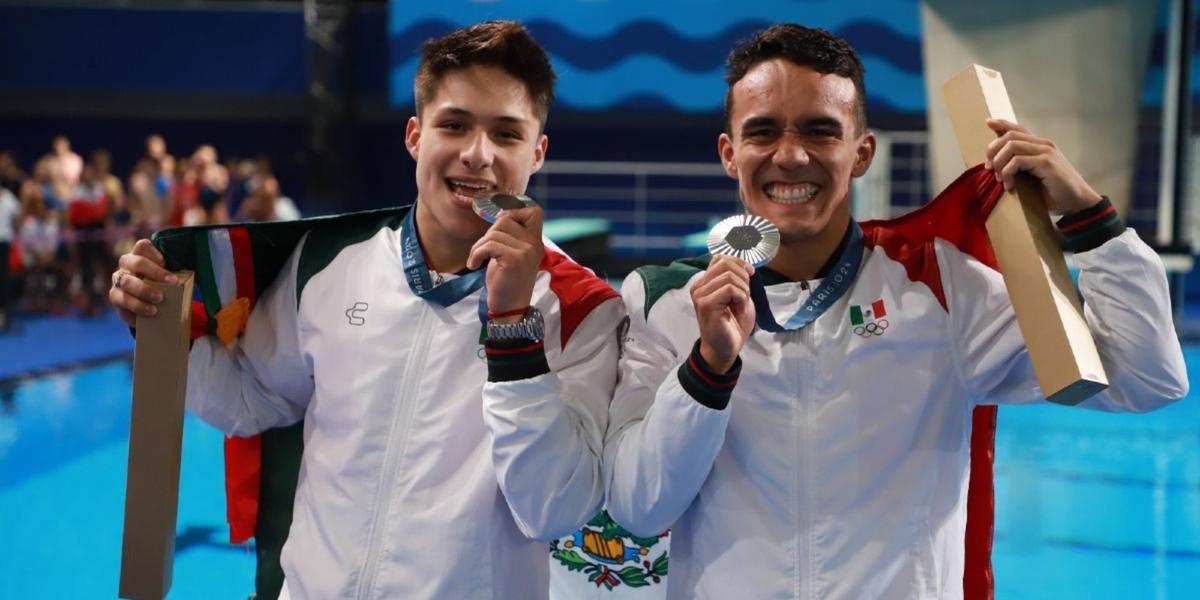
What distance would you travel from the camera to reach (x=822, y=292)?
75.0 inches

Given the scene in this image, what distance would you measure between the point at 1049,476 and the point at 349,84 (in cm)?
1348

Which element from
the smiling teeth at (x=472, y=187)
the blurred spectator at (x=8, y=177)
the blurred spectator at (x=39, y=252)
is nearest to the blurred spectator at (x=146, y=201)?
the blurred spectator at (x=39, y=252)

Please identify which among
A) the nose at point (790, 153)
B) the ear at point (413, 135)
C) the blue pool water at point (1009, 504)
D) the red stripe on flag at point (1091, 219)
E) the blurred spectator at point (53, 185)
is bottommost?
the blue pool water at point (1009, 504)

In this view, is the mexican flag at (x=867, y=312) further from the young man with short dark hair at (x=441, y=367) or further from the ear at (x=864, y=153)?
the young man with short dark hair at (x=441, y=367)

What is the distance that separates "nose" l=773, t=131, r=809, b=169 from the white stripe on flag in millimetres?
1031

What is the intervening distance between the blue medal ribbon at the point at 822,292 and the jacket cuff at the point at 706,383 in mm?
212

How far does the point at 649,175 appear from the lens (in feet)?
57.8

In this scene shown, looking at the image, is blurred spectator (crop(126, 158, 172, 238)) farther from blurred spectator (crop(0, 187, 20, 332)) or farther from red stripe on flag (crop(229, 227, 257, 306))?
red stripe on flag (crop(229, 227, 257, 306))

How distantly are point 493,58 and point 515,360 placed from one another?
635 mm

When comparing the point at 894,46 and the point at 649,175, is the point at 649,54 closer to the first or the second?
the point at 649,175

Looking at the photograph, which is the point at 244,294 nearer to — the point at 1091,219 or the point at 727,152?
the point at 727,152

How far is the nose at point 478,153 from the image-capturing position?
1972 millimetres

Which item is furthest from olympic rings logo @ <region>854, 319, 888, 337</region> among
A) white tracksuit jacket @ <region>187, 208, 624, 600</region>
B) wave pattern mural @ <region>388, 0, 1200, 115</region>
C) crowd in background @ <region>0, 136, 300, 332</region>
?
wave pattern mural @ <region>388, 0, 1200, 115</region>

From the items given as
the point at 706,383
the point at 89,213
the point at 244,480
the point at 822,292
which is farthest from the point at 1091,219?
the point at 89,213
